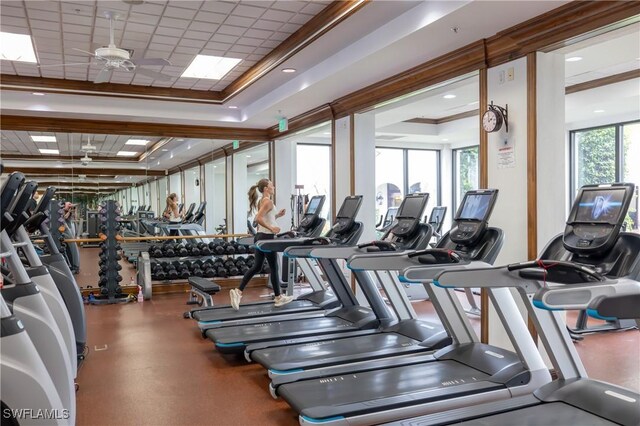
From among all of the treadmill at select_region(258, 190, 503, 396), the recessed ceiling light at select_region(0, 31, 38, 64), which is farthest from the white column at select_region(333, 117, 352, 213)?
the recessed ceiling light at select_region(0, 31, 38, 64)

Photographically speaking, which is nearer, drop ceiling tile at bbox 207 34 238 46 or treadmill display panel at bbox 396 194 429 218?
treadmill display panel at bbox 396 194 429 218

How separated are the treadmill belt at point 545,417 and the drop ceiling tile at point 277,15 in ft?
12.5

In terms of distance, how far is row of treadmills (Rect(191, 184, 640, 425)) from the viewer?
2.67m

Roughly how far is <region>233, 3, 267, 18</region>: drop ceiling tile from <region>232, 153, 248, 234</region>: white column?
5000 millimetres

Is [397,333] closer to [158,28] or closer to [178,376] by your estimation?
[178,376]

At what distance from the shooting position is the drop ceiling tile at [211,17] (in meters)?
5.01

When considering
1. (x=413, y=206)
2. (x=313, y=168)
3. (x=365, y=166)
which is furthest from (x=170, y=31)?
(x=313, y=168)

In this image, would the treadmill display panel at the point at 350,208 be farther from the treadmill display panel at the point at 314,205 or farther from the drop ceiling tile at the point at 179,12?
the drop ceiling tile at the point at 179,12

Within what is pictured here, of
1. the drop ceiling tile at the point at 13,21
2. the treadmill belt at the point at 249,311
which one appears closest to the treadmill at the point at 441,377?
the treadmill belt at the point at 249,311

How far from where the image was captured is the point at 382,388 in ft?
11.1

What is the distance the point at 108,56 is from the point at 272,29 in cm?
163

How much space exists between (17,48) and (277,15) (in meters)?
2.96

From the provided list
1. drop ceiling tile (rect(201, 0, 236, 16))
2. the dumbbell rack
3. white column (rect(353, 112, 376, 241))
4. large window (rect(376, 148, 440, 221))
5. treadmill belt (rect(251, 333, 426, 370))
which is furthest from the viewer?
large window (rect(376, 148, 440, 221))

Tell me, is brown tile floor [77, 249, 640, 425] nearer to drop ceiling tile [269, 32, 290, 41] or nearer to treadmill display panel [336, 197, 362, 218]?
treadmill display panel [336, 197, 362, 218]
